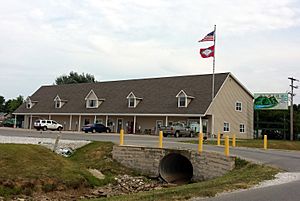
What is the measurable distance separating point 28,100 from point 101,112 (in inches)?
788

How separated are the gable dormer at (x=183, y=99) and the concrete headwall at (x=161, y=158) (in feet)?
75.5

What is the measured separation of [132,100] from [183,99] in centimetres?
834

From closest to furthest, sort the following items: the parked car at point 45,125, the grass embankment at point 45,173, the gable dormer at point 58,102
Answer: the grass embankment at point 45,173, the parked car at point 45,125, the gable dormer at point 58,102

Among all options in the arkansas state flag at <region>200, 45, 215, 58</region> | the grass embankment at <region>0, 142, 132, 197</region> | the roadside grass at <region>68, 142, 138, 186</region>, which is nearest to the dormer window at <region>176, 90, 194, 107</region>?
the arkansas state flag at <region>200, 45, 215, 58</region>

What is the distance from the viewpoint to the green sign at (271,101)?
6028 centimetres

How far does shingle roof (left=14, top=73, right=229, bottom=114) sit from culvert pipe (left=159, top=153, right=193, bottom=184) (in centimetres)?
1999

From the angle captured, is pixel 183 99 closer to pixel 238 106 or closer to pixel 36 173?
pixel 238 106

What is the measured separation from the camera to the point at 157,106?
167ft

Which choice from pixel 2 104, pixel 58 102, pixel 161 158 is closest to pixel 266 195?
pixel 161 158

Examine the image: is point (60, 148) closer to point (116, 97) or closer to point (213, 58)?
point (213, 58)

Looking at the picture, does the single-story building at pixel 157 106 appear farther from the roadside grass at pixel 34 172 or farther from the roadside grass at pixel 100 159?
the roadside grass at pixel 34 172

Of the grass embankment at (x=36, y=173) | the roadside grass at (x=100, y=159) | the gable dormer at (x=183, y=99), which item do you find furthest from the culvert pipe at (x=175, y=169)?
the gable dormer at (x=183, y=99)

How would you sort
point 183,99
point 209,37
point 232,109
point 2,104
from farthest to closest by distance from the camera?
point 2,104 → point 232,109 → point 183,99 → point 209,37

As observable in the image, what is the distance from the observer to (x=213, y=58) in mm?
44312
